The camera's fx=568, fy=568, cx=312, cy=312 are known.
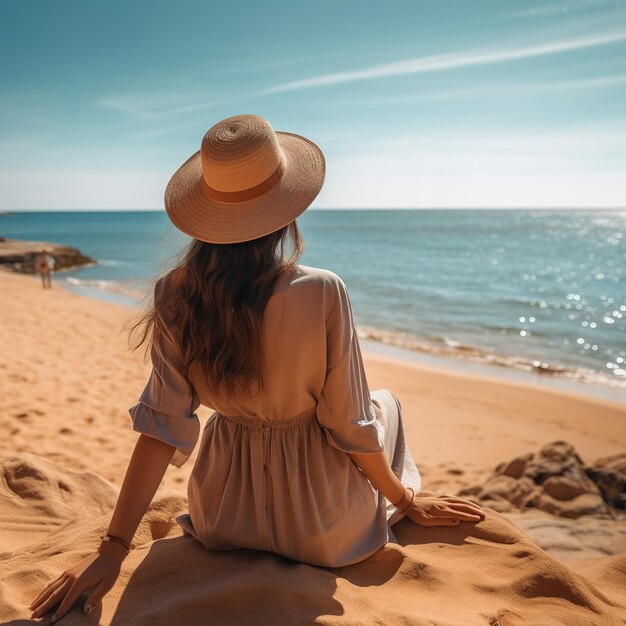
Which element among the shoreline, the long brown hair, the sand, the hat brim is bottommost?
the shoreline

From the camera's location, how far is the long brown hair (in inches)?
63.9

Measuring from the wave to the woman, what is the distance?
8.17 metres

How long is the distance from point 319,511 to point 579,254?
A: 137 ft

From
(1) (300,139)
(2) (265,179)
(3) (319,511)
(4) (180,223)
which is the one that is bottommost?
(3) (319,511)

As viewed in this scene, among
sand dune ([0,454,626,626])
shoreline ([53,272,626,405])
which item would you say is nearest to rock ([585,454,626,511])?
sand dune ([0,454,626,626])

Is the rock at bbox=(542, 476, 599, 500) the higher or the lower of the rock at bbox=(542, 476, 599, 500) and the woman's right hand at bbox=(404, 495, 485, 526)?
the lower

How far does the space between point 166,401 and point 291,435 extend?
42 centimetres

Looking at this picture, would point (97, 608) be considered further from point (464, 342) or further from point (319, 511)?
point (464, 342)

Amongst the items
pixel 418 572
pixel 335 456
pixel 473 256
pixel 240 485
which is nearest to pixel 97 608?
pixel 240 485

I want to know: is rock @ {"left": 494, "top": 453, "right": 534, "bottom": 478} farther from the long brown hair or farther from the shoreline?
the shoreline

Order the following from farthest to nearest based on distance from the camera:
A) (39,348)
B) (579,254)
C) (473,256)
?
1. (579,254)
2. (473,256)
3. (39,348)

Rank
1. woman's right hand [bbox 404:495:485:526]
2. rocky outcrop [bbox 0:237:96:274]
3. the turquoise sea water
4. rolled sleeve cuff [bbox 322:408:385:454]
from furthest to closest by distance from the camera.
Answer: rocky outcrop [bbox 0:237:96:274], the turquoise sea water, woman's right hand [bbox 404:495:485:526], rolled sleeve cuff [bbox 322:408:385:454]

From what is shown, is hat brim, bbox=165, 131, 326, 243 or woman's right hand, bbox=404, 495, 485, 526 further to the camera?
woman's right hand, bbox=404, 495, 485, 526

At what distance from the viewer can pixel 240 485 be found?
6.22ft
